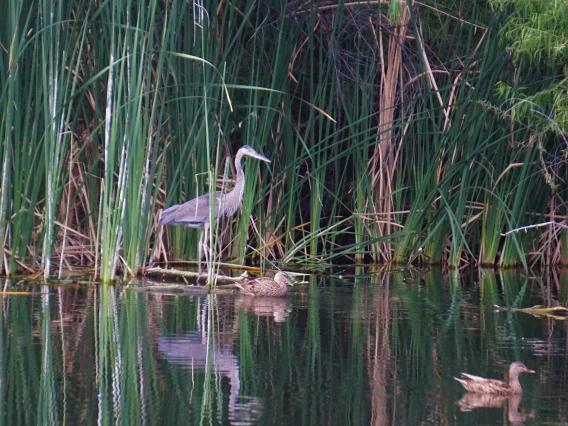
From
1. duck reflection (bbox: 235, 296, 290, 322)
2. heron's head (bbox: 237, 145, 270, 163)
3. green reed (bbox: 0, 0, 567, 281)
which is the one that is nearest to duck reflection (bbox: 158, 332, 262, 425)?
duck reflection (bbox: 235, 296, 290, 322)

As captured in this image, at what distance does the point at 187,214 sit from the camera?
364 inches

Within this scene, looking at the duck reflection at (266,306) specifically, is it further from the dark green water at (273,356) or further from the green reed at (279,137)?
the green reed at (279,137)

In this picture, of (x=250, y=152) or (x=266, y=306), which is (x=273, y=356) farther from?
(x=250, y=152)

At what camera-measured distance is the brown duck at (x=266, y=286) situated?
8094 millimetres

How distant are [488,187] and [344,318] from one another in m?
4.18

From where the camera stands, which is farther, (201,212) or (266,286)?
(201,212)

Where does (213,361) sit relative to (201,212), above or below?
below

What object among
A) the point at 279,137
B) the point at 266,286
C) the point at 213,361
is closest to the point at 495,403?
the point at 213,361

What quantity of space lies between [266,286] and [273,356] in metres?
2.35

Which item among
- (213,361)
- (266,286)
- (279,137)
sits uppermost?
(279,137)

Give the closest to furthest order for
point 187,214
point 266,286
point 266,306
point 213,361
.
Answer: point 213,361, point 266,306, point 266,286, point 187,214

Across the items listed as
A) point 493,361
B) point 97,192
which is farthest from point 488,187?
point 493,361

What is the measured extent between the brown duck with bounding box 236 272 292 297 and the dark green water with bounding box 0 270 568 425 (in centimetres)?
14

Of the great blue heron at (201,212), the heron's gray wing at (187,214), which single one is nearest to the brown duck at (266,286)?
the great blue heron at (201,212)
